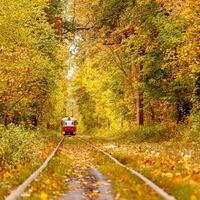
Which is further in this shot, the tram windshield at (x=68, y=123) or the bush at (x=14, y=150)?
the tram windshield at (x=68, y=123)

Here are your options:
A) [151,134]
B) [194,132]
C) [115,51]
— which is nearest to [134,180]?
[194,132]

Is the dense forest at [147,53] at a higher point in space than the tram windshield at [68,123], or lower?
higher

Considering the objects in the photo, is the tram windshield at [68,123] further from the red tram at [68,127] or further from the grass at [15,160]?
the grass at [15,160]

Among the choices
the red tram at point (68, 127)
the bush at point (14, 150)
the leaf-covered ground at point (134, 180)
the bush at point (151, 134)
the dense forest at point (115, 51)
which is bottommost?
the leaf-covered ground at point (134, 180)

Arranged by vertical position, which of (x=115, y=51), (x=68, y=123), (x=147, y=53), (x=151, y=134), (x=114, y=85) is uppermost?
(x=115, y=51)

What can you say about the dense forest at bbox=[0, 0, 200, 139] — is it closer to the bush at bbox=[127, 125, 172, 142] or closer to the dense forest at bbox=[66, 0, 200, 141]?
the dense forest at bbox=[66, 0, 200, 141]

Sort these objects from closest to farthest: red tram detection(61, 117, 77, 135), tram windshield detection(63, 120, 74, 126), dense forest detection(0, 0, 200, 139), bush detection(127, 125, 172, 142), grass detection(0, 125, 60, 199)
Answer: grass detection(0, 125, 60, 199)
dense forest detection(0, 0, 200, 139)
bush detection(127, 125, 172, 142)
red tram detection(61, 117, 77, 135)
tram windshield detection(63, 120, 74, 126)

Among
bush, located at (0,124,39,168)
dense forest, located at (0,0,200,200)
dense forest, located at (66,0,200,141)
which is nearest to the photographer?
dense forest, located at (0,0,200,200)

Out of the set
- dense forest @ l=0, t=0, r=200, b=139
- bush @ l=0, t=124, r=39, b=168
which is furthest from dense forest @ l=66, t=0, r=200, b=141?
bush @ l=0, t=124, r=39, b=168

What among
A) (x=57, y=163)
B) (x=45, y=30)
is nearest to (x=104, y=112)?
(x=45, y=30)

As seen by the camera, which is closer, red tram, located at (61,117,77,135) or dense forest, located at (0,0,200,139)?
dense forest, located at (0,0,200,139)

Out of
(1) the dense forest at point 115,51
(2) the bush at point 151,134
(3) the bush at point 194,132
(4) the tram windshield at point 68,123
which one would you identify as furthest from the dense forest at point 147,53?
(4) the tram windshield at point 68,123

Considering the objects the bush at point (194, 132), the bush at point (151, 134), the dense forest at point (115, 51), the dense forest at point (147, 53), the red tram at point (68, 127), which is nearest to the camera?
the dense forest at point (115, 51)

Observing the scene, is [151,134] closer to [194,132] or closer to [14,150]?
[194,132]
